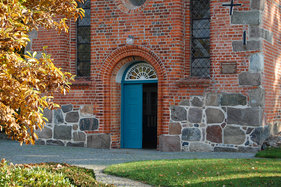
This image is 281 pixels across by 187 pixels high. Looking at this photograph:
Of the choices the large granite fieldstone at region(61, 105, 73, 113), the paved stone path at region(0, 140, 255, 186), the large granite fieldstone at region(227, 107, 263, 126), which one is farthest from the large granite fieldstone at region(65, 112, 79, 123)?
the large granite fieldstone at region(227, 107, 263, 126)

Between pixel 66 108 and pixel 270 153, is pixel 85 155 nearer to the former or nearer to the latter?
pixel 66 108

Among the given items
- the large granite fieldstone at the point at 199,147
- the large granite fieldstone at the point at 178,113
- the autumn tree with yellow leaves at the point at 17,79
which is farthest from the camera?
the large granite fieldstone at the point at 178,113

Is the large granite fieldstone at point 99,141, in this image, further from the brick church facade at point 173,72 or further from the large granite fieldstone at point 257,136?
the large granite fieldstone at point 257,136

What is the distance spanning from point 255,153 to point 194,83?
271 centimetres

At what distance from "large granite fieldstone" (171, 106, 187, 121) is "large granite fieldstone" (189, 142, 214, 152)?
2.68ft

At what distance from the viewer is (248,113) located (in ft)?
41.5

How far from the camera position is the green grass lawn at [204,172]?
753cm

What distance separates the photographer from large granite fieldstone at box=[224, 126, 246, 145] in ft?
41.6

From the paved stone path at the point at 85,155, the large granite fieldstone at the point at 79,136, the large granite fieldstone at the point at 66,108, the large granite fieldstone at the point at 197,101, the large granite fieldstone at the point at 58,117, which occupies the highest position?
the large granite fieldstone at the point at 197,101

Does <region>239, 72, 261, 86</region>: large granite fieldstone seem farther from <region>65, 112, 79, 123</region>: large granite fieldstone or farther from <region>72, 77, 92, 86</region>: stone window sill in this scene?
<region>65, 112, 79, 123</region>: large granite fieldstone

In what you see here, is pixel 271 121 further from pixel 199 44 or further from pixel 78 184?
pixel 78 184

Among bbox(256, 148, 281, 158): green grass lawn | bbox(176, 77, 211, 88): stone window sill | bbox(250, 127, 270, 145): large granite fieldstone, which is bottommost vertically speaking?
bbox(256, 148, 281, 158): green grass lawn

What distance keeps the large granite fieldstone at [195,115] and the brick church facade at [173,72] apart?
0.03 metres

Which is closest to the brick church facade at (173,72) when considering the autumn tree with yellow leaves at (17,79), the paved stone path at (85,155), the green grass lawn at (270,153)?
the green grass lawn at (270,153)
